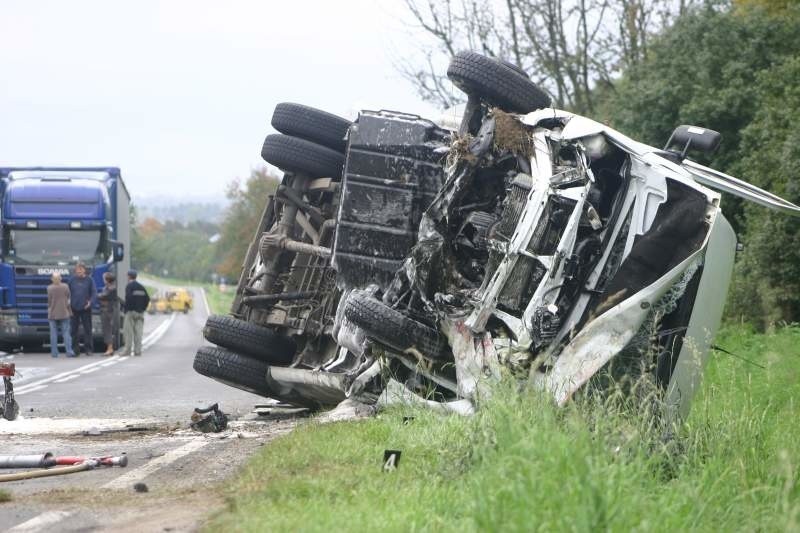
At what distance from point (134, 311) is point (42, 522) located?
18542mm

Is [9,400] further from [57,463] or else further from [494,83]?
[494,83]

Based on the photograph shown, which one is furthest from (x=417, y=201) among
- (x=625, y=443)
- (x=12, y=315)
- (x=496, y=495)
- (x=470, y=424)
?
(x=12, y=315)

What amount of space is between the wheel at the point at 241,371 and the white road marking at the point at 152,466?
1914mm

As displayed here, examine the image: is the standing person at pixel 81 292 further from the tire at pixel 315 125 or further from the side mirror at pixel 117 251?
the tire at pixel 315 125

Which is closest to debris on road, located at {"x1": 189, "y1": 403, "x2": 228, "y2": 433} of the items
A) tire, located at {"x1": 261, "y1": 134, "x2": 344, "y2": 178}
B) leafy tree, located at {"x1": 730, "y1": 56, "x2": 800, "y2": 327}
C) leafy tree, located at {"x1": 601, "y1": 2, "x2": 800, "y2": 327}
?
tire, located at {"x1": 261, "y1": 134, "x2": 344, "y2": 178}

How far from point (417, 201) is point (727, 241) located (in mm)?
2781

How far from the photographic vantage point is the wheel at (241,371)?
10.6 m

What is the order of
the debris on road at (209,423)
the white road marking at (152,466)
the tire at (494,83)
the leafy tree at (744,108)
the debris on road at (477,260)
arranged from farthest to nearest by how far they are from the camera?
the leafy tree at (744,108)
the tire at (494,83)
the debris on road at (209,423)
the debris on road at (477,260)
the white road marking at (152,466)

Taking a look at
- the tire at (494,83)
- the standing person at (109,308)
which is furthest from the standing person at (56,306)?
the tire at (494,83)

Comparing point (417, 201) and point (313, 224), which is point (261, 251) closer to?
point (313, 224)

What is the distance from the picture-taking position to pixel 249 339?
34.8ft

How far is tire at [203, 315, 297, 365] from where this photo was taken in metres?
10.6

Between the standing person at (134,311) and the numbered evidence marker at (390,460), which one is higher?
the numbered evidence marker at (390,460)

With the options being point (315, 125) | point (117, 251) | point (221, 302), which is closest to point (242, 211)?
point (221, 302)
